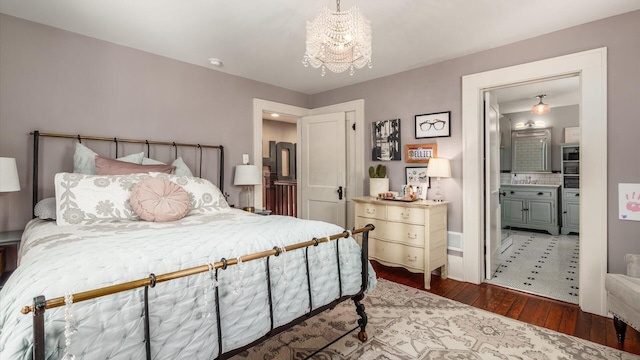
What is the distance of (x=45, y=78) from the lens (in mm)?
2531

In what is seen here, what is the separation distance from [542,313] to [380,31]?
110 inches

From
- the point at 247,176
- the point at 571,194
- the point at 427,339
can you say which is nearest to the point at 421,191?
the point at 427,339

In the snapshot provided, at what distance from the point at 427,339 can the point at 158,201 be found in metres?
2.15

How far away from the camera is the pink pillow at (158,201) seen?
210 cm

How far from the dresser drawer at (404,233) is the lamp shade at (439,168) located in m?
0.59

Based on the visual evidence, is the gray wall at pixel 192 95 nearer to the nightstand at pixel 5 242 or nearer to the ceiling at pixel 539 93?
the nightstand at pixel 5 242

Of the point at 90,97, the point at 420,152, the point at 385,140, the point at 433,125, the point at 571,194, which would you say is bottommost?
the point at 571,194

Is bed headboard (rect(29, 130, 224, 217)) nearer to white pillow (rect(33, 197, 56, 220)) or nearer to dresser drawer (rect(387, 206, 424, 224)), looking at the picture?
white pillow (rect(33, 197, 56, 220))

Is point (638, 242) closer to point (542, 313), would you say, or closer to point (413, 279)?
point (542, 313)

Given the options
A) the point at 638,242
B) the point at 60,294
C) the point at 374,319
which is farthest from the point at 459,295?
the point at 60,294

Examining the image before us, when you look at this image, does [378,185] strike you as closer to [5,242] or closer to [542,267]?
[542,267]

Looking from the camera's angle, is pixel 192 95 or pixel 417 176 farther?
pixel 417 176

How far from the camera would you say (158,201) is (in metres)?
2.14

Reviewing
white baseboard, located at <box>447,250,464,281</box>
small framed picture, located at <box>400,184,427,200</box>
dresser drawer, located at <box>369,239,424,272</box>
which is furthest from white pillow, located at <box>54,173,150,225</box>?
white baseboard, located at <box>447,250,464,281</box>
